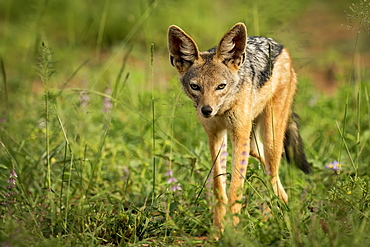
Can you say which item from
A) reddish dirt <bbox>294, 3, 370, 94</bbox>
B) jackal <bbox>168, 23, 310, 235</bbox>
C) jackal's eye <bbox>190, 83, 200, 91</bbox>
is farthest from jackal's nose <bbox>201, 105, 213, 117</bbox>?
Result: reddish dirt <bbox>294, 3, 370, 94</bbox>

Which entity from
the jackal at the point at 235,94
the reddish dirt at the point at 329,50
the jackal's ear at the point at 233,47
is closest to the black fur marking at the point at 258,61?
the jackal at the point at 235,94

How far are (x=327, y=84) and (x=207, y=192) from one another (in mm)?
5147

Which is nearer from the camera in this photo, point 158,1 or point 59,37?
point 158,1

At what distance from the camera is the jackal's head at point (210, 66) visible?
4.35m

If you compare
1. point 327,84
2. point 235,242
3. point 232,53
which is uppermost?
point 232,53

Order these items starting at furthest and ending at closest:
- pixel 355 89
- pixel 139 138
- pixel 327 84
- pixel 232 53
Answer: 1. pixel 327 84
2. pixel 355 89
3. pixel 139 138
4. pixel 232 53

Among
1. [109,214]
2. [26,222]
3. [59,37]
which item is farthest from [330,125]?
[59,37]

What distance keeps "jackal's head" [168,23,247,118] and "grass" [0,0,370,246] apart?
0.77 feet

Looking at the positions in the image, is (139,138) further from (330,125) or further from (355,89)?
(355,89)

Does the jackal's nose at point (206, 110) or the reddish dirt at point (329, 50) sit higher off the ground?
the jackal's nose at point (206, 110)

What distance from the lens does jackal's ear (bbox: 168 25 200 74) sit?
4.43 m

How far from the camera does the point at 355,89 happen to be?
7340 millimetres

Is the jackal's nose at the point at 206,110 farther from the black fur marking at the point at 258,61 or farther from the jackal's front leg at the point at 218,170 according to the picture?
the black fur marking at the point at 258,61

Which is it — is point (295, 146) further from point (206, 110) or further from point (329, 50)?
point (329, 50)
